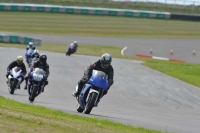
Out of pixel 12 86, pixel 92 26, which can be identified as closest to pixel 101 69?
pixel 12 86

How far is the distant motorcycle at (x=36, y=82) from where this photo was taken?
54.8 ft

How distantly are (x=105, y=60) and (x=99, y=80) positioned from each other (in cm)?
49

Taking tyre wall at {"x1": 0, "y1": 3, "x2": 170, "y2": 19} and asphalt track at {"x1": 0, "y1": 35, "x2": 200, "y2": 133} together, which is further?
tyre wall at {"x1": 0, "y1": 3, "x2": 170, "y2": 19}

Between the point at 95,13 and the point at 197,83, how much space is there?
46826 mm

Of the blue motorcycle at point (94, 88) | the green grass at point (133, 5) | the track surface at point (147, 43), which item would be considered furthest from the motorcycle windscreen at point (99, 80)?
the green grass at point (133, 5)

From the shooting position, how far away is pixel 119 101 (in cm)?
1934

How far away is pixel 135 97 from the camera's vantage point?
67.6ft

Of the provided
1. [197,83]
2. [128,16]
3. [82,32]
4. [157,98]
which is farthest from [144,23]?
[157,98]

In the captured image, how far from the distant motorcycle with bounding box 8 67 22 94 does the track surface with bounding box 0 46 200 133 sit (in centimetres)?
26

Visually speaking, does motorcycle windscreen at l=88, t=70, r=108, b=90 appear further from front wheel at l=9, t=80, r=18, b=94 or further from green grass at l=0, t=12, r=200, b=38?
green grass at l=0, t=12, r=200, b=38

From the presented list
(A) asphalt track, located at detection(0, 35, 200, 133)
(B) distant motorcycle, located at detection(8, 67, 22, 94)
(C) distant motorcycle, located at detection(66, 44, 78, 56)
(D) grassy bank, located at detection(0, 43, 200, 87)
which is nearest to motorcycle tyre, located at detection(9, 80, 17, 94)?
(B) distant motorcycle, located at detection(8, 67, 22, 94)

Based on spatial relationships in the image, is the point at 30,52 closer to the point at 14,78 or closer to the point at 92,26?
the point at 14,78

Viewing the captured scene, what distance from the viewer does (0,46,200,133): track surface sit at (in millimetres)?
14289

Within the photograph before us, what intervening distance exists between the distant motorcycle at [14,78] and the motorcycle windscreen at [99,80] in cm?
567
